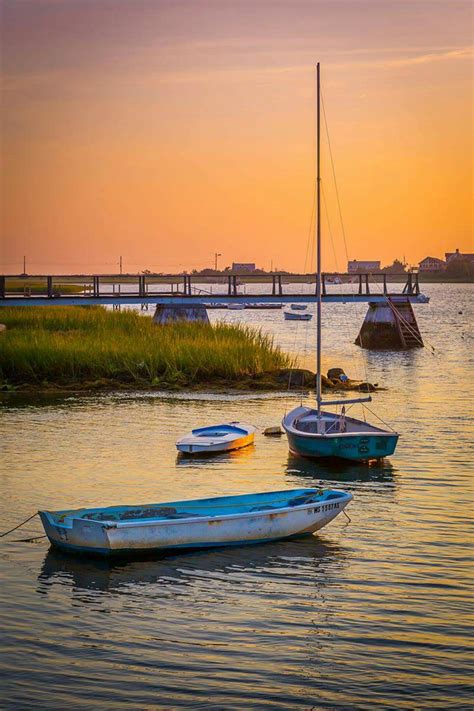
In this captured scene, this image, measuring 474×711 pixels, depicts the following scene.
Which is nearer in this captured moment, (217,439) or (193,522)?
(193,522)

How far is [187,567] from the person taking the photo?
18094mm

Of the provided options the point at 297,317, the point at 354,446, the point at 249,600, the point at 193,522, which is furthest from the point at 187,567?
the point at 297,317

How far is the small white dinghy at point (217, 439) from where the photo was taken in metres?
29.6

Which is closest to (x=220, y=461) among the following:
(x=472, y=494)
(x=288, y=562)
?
(x=472, y=494)

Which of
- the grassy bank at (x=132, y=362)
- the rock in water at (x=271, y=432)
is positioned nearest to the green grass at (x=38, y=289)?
the grassy bank at (x=132, y=362)

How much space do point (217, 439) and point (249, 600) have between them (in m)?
13.8

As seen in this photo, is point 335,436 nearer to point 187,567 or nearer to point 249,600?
point 187,567

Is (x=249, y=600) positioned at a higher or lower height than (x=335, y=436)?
lower

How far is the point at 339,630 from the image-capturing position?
15039 mm

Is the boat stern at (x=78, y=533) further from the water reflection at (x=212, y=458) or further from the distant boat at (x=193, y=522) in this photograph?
the water reflection at (x=212, y=458)

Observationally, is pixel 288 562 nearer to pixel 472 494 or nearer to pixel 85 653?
pixel 85 653

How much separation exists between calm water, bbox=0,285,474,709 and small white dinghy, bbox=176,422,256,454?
1.52 ft

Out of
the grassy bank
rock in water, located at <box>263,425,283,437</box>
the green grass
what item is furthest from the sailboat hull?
the green grass

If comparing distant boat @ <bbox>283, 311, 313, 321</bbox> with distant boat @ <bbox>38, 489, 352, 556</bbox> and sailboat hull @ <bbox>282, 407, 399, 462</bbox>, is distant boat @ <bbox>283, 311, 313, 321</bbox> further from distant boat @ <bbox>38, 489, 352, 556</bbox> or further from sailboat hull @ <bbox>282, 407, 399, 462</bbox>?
distant boat @ <bbox>38, 489, 352, 556</bbox>
